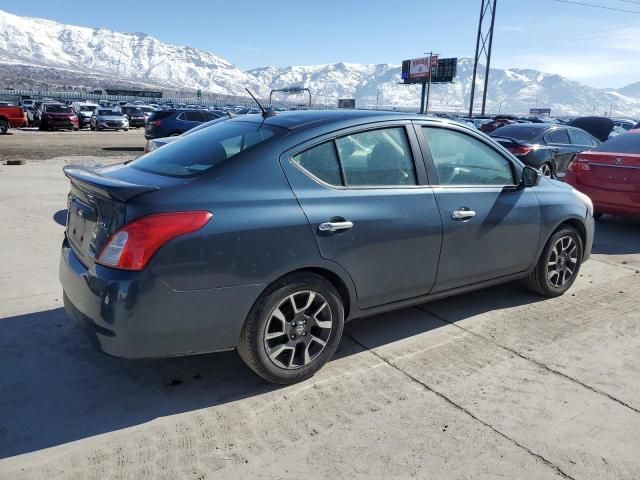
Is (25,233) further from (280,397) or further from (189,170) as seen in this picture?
(280,397)

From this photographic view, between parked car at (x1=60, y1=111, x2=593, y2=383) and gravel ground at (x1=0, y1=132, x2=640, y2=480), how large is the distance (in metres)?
0.34

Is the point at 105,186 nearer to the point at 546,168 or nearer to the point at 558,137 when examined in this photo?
the point at 546,168

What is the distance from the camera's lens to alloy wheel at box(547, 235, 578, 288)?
4.79 m

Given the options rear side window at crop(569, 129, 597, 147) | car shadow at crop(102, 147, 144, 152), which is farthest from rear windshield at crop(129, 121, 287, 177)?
car shadow at crop(102, 147, 144, 152)

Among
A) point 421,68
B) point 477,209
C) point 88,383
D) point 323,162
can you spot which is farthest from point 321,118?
point 421,68

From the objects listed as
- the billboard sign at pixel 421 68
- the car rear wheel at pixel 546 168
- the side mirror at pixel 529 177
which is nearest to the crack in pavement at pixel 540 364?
the side mirror at pixel 529 177

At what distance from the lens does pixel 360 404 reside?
3115mm

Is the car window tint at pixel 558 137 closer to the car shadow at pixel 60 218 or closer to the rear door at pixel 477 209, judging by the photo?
the rear door at pixel 477 209

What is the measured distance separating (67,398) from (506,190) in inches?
134

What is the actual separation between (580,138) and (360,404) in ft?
36.8

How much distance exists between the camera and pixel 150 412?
9.88 feet

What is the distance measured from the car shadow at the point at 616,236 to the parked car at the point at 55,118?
2825 cm

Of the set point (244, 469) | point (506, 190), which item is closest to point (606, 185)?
point (506, 190)

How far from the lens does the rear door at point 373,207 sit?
10.6 feet
